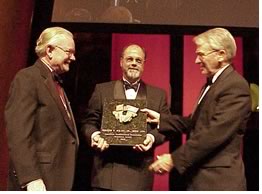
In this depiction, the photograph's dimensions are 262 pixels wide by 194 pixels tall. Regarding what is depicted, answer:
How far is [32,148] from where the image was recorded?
189 cm

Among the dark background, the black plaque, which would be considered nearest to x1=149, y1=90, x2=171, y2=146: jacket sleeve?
the black plaque

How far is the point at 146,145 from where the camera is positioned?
86.2 inches

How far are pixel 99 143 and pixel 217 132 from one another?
582mm

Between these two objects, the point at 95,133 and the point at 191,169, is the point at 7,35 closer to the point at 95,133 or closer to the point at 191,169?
the point at 95,133

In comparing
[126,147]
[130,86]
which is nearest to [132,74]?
[130,86]

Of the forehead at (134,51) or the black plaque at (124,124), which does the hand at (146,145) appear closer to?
the black plaque at (124,124)

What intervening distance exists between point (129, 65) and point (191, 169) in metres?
0.70

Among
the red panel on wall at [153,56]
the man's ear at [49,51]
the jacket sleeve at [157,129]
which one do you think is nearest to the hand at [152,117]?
the jacket sleeve at [157,129]

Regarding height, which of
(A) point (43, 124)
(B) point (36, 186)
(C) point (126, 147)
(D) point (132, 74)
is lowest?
(B) point (36, 186)

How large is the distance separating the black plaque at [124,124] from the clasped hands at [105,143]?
0.06 ft

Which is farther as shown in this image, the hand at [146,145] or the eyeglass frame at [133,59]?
the eyeglass frame at [133,59]

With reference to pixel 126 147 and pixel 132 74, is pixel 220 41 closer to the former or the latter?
pixel 132 74

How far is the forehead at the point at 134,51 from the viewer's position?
2.42 m

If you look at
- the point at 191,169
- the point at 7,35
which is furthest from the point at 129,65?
the point at 7,35
